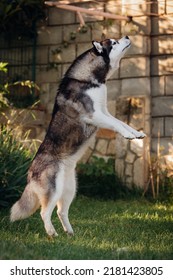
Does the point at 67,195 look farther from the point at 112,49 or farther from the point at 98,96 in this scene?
the point at 112,49

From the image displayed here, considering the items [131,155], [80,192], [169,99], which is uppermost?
[169,99]

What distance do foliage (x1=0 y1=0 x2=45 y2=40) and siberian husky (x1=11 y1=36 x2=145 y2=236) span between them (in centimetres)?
389

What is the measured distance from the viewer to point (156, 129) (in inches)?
340

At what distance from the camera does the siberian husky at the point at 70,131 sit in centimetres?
526

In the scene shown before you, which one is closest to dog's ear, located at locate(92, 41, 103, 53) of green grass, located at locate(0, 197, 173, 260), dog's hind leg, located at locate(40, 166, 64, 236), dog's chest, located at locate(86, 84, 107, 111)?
dog's chest, located at locate(86, 84, 107, 111)

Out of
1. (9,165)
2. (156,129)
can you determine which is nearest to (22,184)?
(9,165)

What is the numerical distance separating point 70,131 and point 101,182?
3248 millimetres

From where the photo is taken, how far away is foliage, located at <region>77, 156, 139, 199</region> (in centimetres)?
852

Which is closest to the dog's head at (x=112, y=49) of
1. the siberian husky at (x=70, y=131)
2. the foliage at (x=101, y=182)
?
the siberian husky at (x=70, y=131)

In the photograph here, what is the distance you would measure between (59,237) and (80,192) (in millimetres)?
3403

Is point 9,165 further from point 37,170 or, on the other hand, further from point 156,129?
point 156,129

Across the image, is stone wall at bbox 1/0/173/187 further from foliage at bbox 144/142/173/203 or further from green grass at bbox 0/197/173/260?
green grass at bbox 0/197/173/260

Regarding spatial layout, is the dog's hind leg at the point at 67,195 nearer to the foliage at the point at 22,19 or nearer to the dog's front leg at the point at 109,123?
the dog's front leg at the point at 109,123

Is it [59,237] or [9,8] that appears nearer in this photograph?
[59,237]
